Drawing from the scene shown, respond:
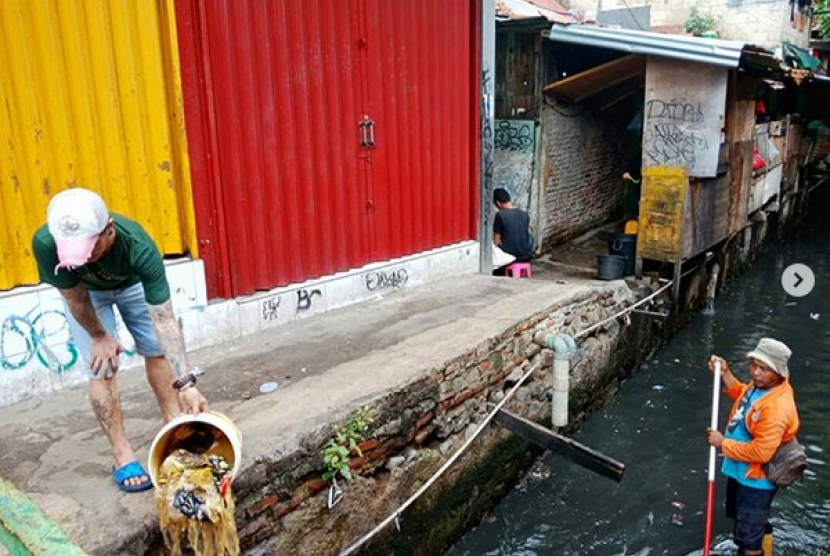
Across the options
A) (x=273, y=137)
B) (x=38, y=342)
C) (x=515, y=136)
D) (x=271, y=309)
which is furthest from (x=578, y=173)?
(x=38, y=342)

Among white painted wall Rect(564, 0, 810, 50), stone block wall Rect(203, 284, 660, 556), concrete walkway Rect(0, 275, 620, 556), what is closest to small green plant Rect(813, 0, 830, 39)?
white painted wall Rect(564, 0, 810, 50)

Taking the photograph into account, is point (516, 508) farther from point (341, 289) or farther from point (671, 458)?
point (341, 289)

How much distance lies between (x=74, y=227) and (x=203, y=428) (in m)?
1.28

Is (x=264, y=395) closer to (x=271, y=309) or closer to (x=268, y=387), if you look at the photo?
(x=268, y=387)

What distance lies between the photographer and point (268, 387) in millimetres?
4789

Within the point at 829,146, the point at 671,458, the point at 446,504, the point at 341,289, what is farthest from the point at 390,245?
the point at 829,146

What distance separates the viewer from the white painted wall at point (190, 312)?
4.47 metres

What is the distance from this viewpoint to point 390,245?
289 inches

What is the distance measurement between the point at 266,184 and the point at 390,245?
1851mm

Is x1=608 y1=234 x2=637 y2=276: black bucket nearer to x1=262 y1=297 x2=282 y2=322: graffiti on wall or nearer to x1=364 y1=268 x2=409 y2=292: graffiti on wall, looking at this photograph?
x1=364 y1=268 x2=409 y2=292: graffiti on wall

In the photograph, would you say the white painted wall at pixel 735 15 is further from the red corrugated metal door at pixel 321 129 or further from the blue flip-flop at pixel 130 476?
the blue flip-flop at pixel 130 476

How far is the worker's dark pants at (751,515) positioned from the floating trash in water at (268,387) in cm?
355

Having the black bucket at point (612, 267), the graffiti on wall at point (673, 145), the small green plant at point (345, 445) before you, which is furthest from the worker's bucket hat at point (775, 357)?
the graffiti on wall at point (673, 145)

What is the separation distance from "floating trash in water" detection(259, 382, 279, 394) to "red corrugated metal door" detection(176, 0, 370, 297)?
1.25 metres
